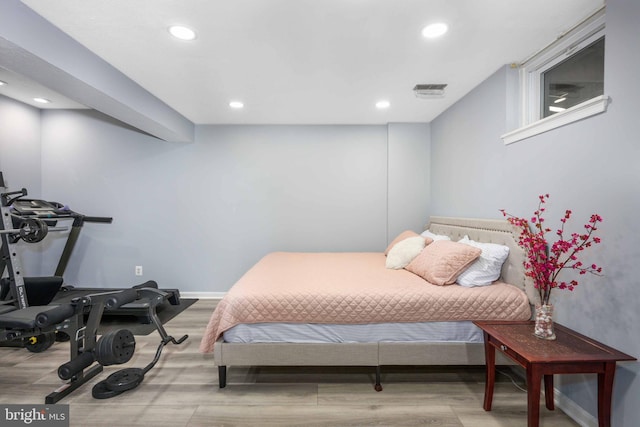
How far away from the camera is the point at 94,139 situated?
3850 millimetres

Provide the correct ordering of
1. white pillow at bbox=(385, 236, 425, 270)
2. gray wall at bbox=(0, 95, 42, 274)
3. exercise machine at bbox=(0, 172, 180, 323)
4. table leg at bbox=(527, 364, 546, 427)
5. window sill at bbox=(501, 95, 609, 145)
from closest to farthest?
table leg at bbox=(527, 364, 546, 427)
window sill at bbox=(501, 95, 609, 145)
exercise machine at bbox=(0, 172, 180, 323)
white pillow at bbox=(385, 236, 425, 270)
gray wall at bbox=(0, 95, 42, 274)

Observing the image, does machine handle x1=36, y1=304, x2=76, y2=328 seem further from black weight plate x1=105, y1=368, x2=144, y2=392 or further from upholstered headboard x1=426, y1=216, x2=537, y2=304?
upholstered headboard x1=426, y1=216, x2=537, y2=304

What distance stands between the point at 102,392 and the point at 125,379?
13 centimetres

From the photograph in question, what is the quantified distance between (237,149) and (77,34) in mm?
2103

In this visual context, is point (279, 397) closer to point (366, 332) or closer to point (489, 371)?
point (366, 332)

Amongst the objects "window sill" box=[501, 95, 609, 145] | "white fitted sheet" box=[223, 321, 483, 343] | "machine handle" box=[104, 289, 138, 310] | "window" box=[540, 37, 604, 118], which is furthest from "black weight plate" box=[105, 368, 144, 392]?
"window" box=[540, 37, 604, 118]

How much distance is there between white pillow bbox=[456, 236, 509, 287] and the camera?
2076 millimetres

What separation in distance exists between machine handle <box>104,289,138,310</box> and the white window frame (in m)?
3.06

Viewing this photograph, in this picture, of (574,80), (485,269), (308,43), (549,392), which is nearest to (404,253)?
(485,269)

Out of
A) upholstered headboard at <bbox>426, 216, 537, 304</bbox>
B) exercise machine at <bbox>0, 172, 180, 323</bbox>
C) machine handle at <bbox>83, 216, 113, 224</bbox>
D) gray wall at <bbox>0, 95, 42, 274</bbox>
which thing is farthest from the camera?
machine handle at <bbox>83, 216, 113, 224</bbox>

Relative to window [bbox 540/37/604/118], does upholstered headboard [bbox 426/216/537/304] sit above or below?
below

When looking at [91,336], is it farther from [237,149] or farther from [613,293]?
[613,293]

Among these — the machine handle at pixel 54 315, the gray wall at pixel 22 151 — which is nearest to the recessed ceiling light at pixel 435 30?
the machine handle at pixel 54 315

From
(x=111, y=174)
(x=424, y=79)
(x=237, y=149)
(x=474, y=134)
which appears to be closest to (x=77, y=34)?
(x=237, y=149)
